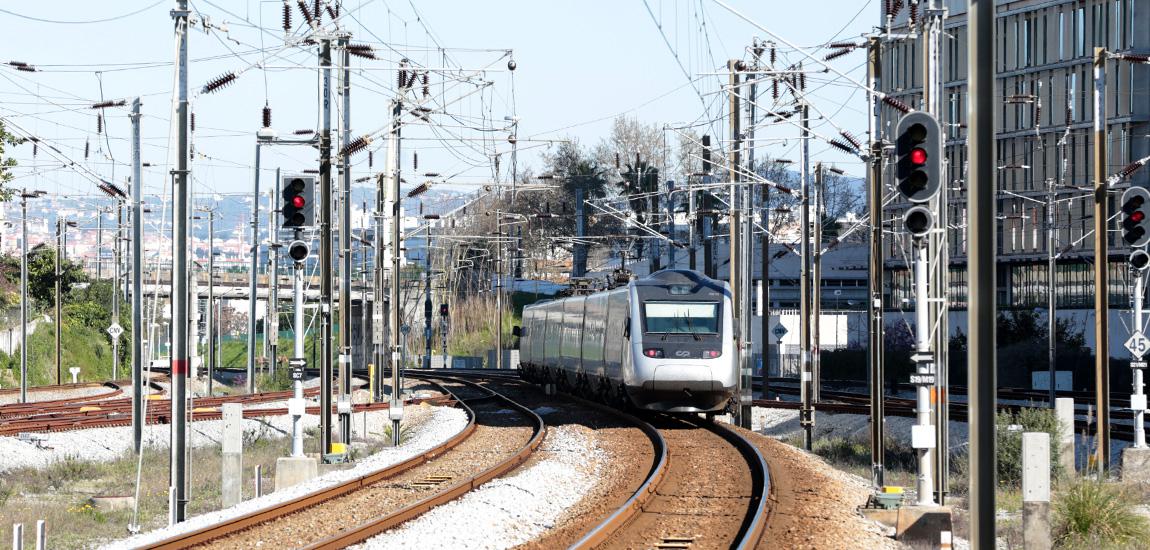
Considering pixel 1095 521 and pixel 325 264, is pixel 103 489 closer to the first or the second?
pixel 325 264

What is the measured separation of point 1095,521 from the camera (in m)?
15.2

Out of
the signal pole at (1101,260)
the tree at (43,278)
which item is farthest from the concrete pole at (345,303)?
the tree at (43,278)

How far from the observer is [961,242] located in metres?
80.1

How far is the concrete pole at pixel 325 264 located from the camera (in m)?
22.6

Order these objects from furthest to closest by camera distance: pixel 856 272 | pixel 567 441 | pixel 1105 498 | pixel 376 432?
pixel 856 272 → pixel 376 432 → pixel 567 441 → pixel 1105 498

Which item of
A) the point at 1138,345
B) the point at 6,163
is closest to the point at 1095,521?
the point at 1138,345

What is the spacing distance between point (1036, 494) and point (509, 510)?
230 inches

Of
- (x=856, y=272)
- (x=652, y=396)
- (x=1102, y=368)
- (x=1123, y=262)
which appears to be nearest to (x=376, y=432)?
(x=652, y=396)

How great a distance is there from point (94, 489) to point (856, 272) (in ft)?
248

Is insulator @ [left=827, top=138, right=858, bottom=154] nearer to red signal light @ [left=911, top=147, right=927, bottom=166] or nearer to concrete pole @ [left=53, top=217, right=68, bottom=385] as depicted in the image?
red signal light @ [left=911, top=147, right=927, bottom=166]

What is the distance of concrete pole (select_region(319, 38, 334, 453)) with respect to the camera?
74.1 ft

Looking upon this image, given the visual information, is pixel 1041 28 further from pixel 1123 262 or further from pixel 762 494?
pixel 762 494

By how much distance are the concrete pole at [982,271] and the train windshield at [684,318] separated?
22.0m

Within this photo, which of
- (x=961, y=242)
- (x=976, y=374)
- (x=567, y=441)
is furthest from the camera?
(x=961, y=242)
